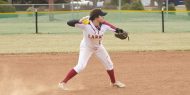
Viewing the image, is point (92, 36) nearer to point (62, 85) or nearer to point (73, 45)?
point (62, 85)

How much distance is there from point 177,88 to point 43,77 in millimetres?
3194

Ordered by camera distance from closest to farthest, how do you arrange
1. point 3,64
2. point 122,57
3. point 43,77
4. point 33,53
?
point 43,77
point 3,64
point 122,57
point 33,53

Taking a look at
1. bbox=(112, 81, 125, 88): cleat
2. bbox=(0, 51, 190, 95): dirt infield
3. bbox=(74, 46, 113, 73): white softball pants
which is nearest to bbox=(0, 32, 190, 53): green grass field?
bbox=(0, 51, 190, 95): dirt infield

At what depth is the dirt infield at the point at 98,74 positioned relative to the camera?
28.5ft

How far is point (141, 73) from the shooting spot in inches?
431

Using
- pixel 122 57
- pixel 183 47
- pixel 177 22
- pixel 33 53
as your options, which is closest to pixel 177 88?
pixel 122 57

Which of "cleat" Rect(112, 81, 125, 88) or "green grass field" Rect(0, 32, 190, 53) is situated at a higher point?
"green grass field" Rect(0, 32, 190, 53)

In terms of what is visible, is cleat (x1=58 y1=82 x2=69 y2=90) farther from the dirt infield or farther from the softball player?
the dirt infield

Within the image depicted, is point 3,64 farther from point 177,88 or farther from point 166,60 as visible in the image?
point 177,88

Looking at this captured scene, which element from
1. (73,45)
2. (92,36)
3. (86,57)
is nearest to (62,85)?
(86,57)

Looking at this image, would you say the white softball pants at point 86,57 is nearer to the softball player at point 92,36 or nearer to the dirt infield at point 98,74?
the softball player at point 92,36

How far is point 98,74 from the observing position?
429 inches

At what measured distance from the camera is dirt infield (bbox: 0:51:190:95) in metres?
8.69

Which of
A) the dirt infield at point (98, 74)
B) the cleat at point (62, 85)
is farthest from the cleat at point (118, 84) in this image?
the cleat at point (62, 85)
